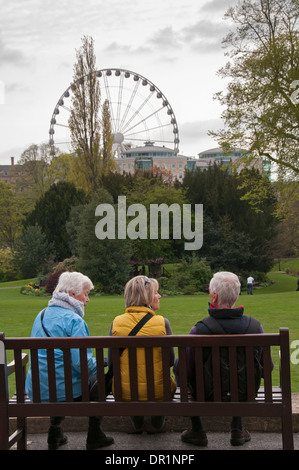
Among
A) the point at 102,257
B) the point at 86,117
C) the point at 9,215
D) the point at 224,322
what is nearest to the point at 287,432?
the point at 224,322

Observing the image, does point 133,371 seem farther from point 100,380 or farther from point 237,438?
point 237,438

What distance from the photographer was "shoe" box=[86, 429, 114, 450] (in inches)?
173

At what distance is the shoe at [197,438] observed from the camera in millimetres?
4418

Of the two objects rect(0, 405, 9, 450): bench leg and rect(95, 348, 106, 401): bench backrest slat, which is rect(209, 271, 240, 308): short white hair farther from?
rect(0, 405, 9, 450): bench leg

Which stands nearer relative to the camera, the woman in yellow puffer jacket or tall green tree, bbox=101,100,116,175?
the woman in yellow puffer jacket

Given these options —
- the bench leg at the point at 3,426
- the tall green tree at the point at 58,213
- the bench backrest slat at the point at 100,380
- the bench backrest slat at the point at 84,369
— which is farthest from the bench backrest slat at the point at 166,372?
the tall green tree at the point at 58,213

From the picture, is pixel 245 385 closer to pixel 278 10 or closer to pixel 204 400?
pixel 204 400

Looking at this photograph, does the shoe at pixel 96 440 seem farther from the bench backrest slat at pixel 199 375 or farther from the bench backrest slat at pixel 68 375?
the bench backrest slat at pixel 199 375

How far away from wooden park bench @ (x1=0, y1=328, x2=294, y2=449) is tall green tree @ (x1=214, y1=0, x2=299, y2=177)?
60.5 ft

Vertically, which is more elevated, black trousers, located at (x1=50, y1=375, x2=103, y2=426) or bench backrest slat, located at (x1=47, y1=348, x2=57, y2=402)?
bench backrest slat, located at (x1=47, y1=348, x2=57, y2=402)

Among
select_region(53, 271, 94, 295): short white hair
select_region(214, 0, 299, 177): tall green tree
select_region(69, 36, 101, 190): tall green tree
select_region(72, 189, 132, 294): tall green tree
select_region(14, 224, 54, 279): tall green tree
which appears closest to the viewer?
select_region(53, 271, 94, 295): short white hair

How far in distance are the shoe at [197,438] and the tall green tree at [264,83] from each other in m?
18.3

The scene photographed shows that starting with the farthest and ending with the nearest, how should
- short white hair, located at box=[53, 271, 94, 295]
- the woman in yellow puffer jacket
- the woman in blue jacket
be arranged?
short white hair, located at box=[53, 271, 94, 295]
the woman in blue jacket
the woman in yellow puffer jacket

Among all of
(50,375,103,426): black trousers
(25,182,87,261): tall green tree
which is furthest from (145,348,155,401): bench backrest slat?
(25,182,87,261): tall green tree
